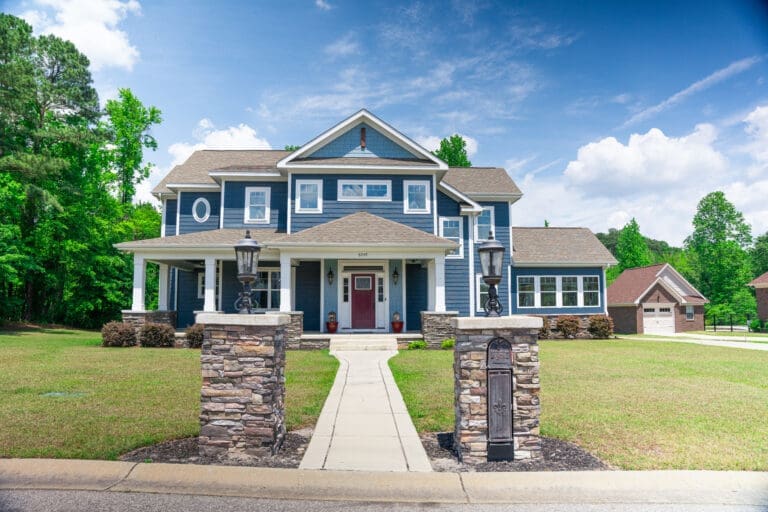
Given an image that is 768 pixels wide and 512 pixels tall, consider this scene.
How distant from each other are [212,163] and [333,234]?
9060 mm

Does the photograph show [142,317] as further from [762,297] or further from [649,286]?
[762,297]

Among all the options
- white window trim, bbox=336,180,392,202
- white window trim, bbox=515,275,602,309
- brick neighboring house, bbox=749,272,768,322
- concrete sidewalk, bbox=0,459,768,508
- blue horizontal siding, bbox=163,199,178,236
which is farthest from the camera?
brick neighboring house, bbox=749,272,768,322

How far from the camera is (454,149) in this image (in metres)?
38.6

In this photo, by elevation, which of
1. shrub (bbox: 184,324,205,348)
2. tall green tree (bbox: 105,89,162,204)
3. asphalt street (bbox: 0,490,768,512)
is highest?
tall green tree (bbox: 105,89,162,204)

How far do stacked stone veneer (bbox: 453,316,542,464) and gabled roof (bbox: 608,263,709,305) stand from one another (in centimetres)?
2933

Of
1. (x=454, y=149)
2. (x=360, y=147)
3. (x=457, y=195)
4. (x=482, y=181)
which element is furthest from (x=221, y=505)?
(x=454, y=149)

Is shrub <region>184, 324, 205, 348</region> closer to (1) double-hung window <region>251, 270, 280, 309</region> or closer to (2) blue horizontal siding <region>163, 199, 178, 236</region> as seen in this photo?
(1) double-hung window <region>251, 270, 280, 309</region>

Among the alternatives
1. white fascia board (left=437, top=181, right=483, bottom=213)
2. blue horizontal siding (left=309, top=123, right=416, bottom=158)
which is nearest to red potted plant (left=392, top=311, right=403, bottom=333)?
white fascia board (left=437, top=181, right=483, bottom=213)

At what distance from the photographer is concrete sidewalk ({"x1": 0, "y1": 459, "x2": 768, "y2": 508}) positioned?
4402mm

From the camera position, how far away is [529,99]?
11406mm

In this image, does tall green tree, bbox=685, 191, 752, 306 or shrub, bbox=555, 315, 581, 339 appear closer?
shrub, bbox=555, 315, 581, 339

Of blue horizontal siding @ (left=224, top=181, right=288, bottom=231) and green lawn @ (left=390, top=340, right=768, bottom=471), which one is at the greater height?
blue horizontal siding @ (left=224, top=181, right=288, bottom=231)

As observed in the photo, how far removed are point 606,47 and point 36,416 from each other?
32.5ft


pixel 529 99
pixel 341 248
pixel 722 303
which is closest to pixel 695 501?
pixel 529 99
